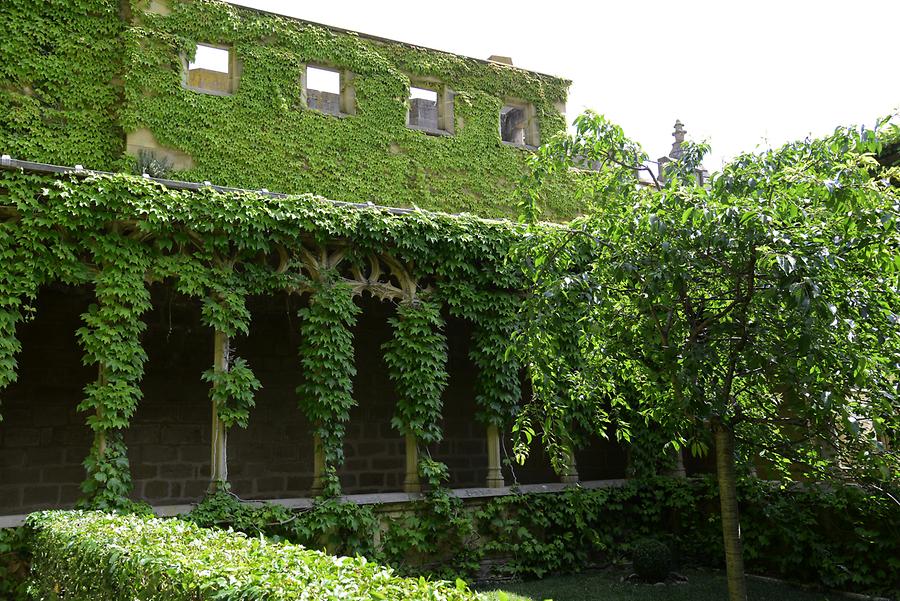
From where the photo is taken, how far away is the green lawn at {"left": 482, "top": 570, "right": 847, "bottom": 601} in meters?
8.05

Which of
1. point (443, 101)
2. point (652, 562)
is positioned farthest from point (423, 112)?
point (652, 562)

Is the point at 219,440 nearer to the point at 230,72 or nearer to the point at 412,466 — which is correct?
the point at 412,466

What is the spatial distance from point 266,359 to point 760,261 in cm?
730

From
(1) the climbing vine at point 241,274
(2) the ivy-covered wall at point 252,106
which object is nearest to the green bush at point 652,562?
(1) the climbing vine at point 241,274

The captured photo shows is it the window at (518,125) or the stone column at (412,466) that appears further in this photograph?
the window at (518,125)

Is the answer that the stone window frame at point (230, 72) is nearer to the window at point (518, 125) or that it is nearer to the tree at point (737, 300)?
the window at point (518, 125)

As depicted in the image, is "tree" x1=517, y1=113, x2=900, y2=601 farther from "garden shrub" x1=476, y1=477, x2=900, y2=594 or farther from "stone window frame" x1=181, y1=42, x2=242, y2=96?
"stone window frame" x1=181, y1=42, x2=242, y2=96

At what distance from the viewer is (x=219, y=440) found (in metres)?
8.26

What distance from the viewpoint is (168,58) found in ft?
41.4

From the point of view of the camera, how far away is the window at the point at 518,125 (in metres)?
16.1

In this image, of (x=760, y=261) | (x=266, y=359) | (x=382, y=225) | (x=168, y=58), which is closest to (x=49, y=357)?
(x=266, y=359)

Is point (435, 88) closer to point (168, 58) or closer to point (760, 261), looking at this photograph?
point (168, 58)

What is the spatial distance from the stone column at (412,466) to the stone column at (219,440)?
212 cm

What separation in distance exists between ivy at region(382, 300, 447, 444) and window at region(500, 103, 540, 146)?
290 inches
